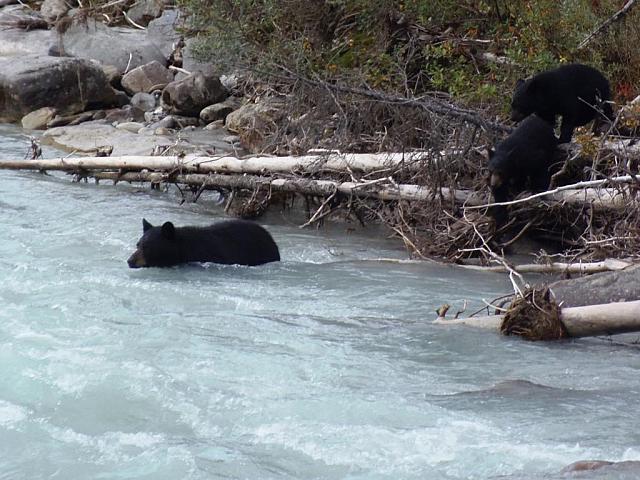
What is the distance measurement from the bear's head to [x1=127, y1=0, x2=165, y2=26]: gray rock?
45.8ft

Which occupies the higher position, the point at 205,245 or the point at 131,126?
the point at 205,245

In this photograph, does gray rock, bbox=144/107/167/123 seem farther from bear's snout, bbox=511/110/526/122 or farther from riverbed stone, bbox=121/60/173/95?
bear's snout, bbox=511/110/526/122

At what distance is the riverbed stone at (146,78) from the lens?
19594 mm

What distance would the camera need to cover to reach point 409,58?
11.4 metres

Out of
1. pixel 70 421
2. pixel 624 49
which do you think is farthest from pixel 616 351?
pixel 624 49

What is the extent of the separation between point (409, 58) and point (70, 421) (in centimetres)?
701

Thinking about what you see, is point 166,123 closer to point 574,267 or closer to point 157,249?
point 157,249

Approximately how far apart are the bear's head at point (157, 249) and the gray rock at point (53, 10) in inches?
563

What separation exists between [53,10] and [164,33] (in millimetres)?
3075

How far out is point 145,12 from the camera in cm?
2219

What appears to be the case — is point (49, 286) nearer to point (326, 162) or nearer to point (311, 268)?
point (311, 268)

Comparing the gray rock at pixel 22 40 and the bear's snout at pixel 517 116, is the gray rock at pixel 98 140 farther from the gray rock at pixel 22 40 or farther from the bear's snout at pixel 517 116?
the bear's snout at pixel 517 116

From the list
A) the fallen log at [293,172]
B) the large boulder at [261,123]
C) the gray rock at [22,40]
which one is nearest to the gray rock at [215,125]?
the large boulder at [261,123]

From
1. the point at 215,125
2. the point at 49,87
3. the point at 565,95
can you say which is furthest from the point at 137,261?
the point at 49,87
